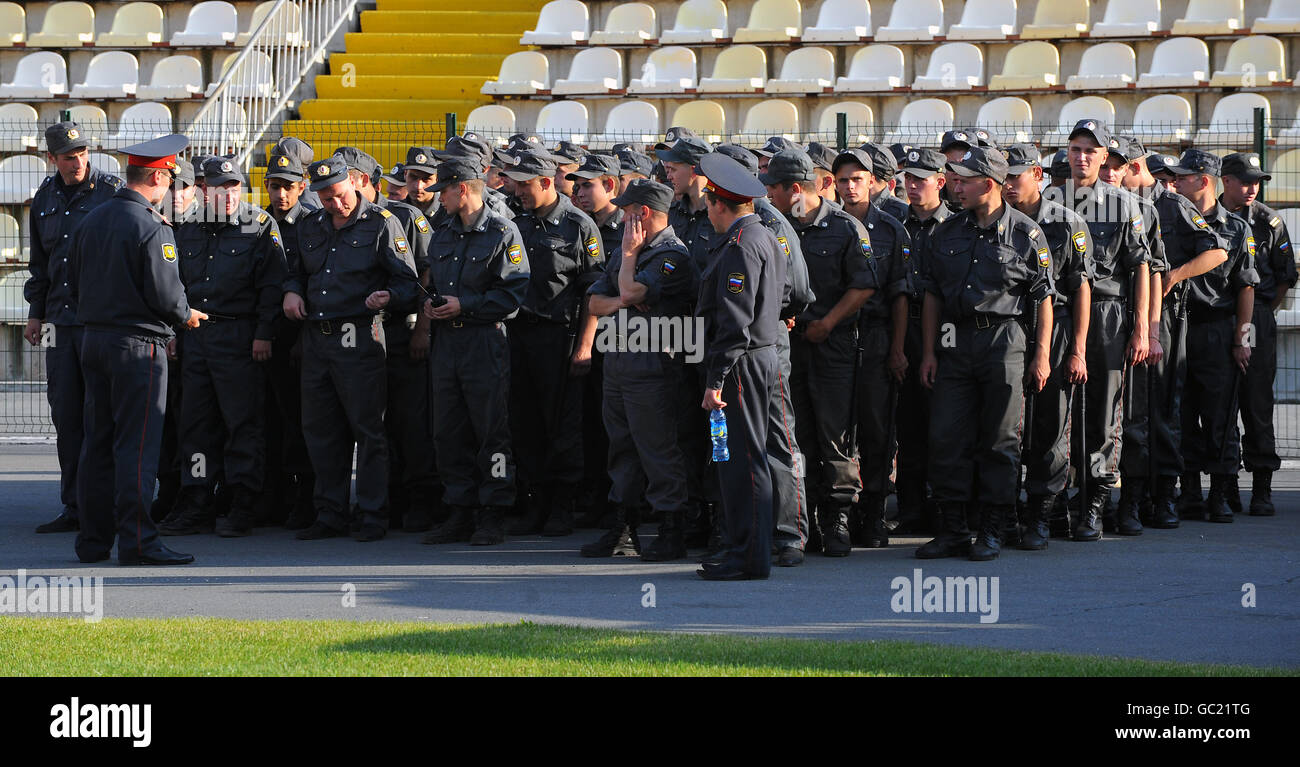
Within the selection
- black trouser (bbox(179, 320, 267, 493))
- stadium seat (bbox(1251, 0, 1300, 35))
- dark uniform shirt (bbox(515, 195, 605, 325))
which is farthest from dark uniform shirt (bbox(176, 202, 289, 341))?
stadium seat (bbox(1251, 0, 1300, 35))

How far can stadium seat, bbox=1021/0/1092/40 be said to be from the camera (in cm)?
1770

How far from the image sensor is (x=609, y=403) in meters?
8.80

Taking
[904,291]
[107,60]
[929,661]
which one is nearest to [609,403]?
[904,291]

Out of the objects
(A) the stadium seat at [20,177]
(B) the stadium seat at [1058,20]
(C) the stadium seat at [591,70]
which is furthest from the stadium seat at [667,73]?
(A) the stadium seat at [20,177]

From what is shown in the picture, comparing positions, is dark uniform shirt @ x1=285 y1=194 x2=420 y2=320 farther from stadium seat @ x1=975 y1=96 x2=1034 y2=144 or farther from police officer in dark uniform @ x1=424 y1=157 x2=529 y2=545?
stadium seat @ x1=975 y1=96 x2=1034 y2=144

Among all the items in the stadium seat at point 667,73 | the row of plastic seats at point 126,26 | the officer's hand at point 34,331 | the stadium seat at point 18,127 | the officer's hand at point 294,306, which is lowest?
the officer's hand at point 34,331

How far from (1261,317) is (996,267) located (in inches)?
116

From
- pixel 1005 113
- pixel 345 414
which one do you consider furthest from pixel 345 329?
pixel 1005 113

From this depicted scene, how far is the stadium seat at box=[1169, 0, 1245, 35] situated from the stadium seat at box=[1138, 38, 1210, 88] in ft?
0.52

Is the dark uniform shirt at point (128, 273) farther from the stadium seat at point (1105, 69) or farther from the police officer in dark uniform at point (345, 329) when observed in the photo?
the stadium seat at point (1105, 69)

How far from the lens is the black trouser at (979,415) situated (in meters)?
8.54

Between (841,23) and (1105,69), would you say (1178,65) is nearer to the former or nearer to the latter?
(1105,69)

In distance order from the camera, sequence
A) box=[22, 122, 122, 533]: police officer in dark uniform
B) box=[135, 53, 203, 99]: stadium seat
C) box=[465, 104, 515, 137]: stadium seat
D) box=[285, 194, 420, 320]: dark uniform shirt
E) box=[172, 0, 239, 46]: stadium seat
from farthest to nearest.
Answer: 1. box=[172, 0, 239, 46]: stadium seat
2. box=[135, 53, 203, 99]: stadium seat
3. box=[465, 104, 515, 137]: stadium seat
4. box=[22, 122, 122, 533]: police officer in dark uniform
5. box=[285, 194, 420, 320]: dark uniform shirt

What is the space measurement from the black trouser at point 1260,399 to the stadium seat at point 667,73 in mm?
8892
